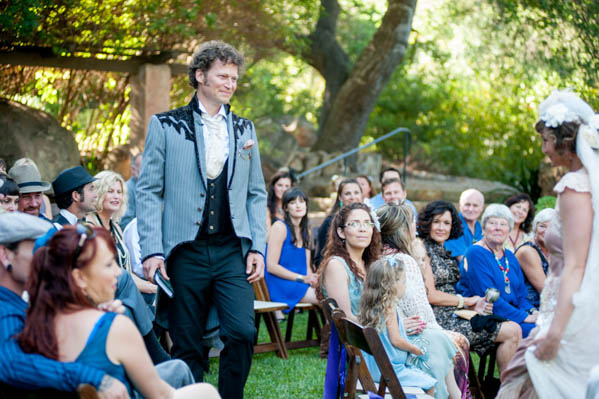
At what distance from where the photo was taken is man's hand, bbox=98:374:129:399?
2.51m

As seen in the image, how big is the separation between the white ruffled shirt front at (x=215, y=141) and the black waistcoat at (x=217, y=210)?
0.03 metres

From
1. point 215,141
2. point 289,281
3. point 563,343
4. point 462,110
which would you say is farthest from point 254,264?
point 462,110

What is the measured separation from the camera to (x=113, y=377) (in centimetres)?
258

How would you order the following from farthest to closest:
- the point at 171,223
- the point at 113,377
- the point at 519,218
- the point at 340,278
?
the point at 519,218 < the point at 340,278 < the point at 171,223 < the point at 113,377

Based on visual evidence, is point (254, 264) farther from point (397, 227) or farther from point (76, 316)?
point (76, 316)

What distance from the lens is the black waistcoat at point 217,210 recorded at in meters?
3.93

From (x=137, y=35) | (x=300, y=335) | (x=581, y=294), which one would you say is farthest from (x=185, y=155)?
(x=137, y=35)

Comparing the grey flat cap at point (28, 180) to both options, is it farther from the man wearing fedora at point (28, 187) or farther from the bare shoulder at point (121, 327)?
the bare shoulder at point (121, 327)

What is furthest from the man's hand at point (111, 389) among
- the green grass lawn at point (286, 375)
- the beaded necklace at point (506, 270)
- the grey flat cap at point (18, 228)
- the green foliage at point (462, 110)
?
the green foliage at point (462, 110)

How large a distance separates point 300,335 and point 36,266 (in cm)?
527

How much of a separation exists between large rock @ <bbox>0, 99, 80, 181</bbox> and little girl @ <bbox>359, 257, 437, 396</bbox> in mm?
6227

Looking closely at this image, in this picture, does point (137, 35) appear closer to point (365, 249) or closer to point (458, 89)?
point (365, 249)

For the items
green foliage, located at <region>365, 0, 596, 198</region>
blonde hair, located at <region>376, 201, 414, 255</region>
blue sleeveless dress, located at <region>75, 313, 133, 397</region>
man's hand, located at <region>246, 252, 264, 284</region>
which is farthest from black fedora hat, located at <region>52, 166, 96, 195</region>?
green foliage, located at <region>365, 0, 596, 198</region>

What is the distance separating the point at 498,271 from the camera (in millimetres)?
5695
